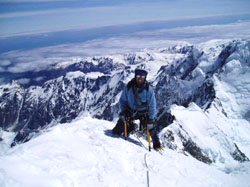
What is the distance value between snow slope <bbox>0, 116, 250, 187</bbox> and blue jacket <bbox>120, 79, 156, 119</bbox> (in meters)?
2.41

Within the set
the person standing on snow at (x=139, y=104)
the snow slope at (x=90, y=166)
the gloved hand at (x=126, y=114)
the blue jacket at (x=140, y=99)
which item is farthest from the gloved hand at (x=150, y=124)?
the snow slope at (x=90, y=166)

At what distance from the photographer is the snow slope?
7.90m

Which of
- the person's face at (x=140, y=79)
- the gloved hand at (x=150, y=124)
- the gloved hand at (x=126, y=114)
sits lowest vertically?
the gloved hand at (x=150, y=124)

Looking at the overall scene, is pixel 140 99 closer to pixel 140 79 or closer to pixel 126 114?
pixel 140 79

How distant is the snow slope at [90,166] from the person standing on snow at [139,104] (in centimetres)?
162

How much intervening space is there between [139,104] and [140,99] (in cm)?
42

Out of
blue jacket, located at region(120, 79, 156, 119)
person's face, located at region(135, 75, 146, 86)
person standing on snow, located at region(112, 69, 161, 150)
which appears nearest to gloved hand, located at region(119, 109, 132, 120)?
person standing on snow, located at region(112, 69, 161, 150)

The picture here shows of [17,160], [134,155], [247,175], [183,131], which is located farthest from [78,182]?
[183,131]

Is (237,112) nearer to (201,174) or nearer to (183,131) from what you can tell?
(183,131)

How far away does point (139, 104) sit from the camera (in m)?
13.4

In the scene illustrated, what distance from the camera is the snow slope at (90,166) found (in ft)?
25.9

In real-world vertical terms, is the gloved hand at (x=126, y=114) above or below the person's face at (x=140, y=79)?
below

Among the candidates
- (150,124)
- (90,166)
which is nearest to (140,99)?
(150,124)

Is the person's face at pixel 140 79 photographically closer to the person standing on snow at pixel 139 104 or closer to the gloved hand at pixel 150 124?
the person standing on snow at pixel 139 104
